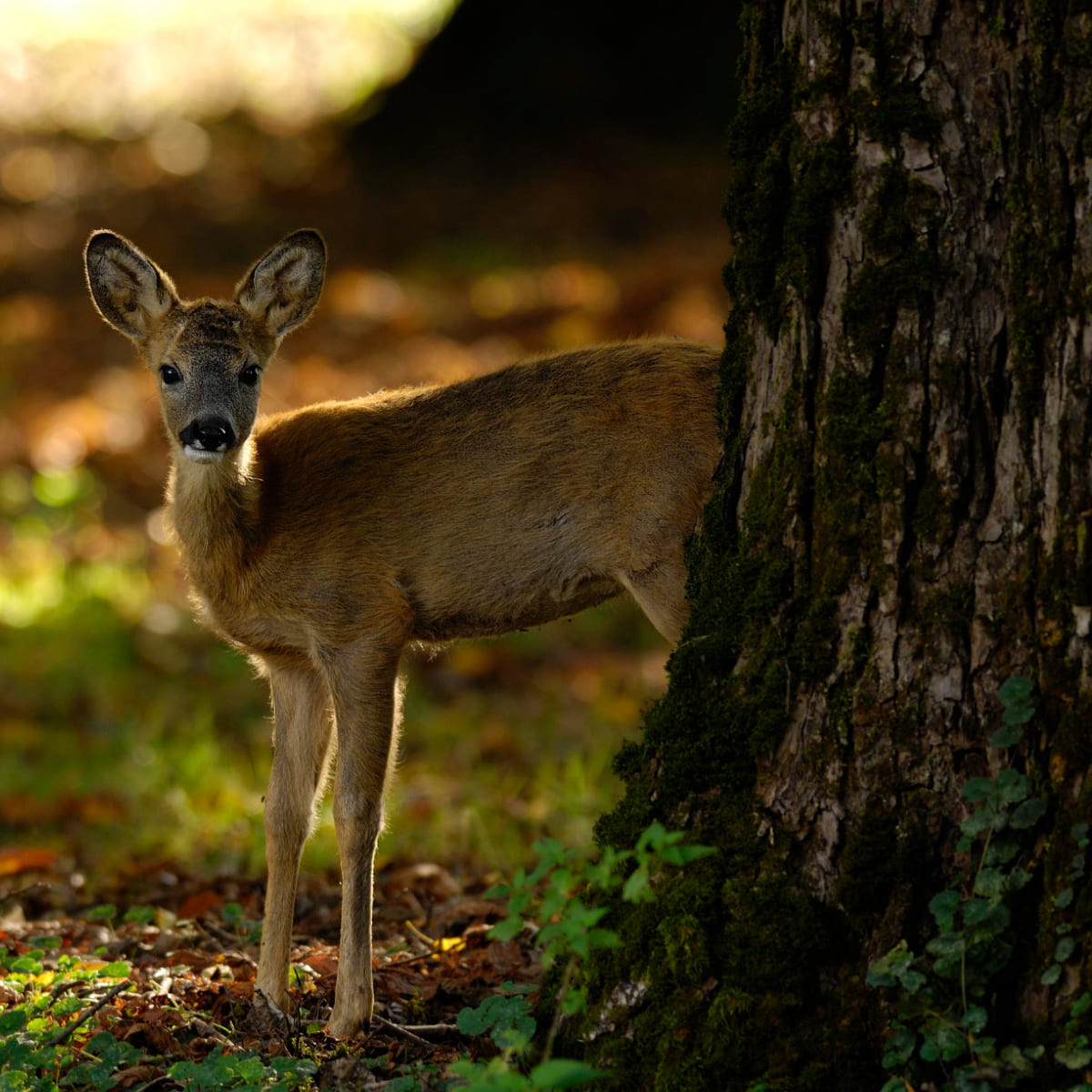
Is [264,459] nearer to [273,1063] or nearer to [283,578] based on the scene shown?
[283,578]

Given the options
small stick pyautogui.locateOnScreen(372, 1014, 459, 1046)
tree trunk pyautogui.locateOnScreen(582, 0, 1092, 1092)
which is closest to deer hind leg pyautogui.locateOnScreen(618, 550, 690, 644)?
tree trunk pyautogui.locateOnScreen(582, 0, 1092, 1092)

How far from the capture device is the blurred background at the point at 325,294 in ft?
23.6

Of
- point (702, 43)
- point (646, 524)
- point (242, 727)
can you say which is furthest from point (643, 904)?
point (702, 43)

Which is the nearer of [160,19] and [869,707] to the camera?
[869,707]

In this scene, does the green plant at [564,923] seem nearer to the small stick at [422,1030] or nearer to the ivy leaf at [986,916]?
the ivy leaf at [986,916]

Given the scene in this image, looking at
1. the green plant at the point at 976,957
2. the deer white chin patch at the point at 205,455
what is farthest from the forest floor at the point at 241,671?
the green plant at the point at 976,957

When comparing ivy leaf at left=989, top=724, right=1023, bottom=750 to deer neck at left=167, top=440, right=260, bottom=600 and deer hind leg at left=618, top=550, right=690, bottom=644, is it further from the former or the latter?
deer neck at left=167, top=440, right=260, bottom=600

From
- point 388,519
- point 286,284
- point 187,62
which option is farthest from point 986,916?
point 187,62

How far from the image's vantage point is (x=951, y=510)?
10.8 ft

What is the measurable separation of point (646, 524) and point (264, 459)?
1431mm

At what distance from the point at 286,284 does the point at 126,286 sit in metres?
0.56

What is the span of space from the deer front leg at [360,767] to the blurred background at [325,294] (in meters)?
1.01

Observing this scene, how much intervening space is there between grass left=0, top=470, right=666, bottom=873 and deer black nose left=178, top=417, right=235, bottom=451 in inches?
56.1

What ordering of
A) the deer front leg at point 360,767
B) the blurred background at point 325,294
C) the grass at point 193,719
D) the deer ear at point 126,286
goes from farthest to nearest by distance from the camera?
the blurred background at point 325,294, the grass at point 193,719, the deer ear at point 126,286, the deer front leg at point 360,767
